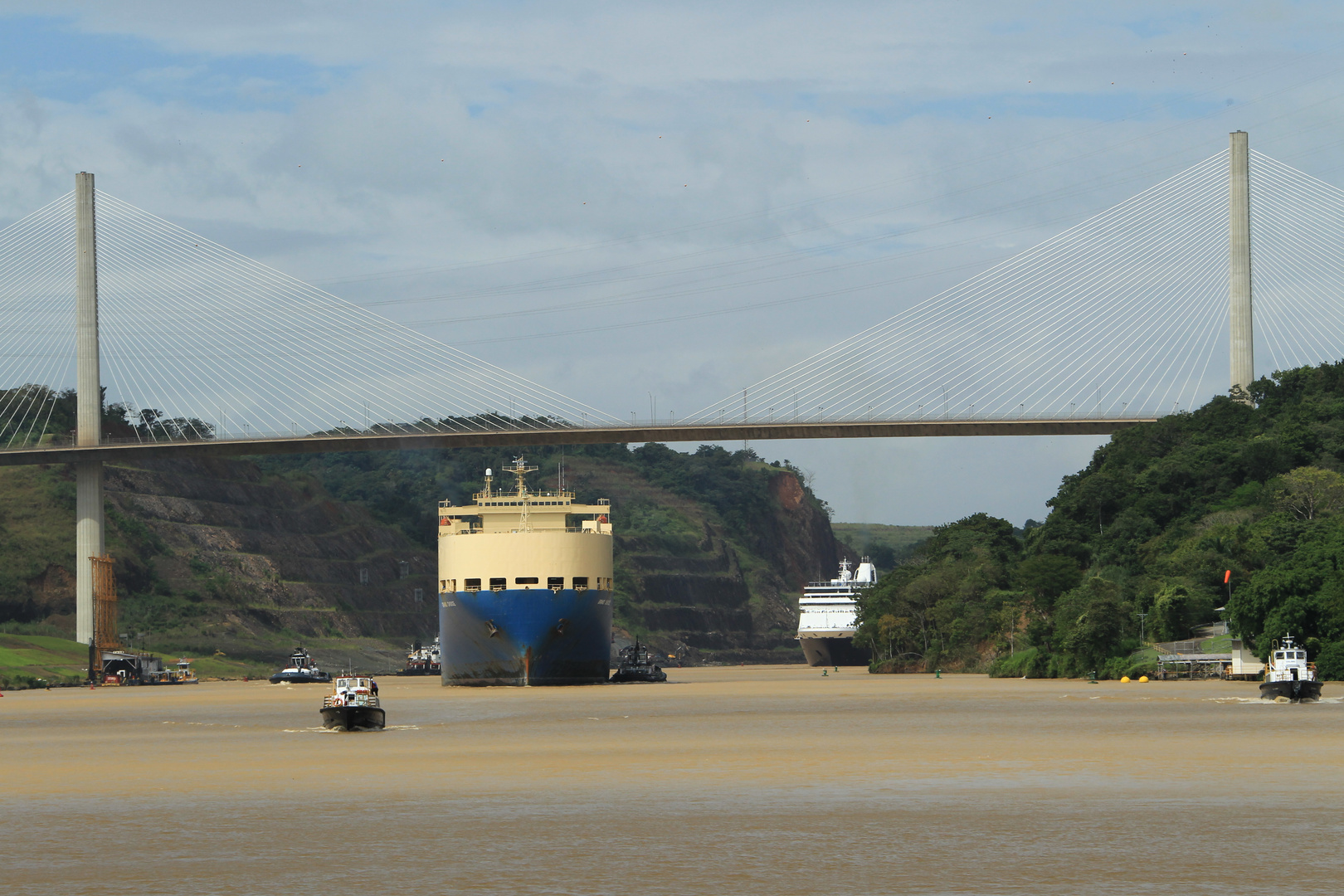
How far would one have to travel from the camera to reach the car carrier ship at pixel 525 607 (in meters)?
75.1

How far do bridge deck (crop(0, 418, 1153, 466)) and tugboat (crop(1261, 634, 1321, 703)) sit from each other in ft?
144

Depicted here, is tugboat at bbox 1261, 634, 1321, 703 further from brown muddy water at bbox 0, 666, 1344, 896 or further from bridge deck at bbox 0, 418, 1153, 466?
bridge deck at bbox 0, 418, 1153, 466

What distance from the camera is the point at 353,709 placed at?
43094mm

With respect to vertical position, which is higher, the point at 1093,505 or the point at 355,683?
the point at 1093,505

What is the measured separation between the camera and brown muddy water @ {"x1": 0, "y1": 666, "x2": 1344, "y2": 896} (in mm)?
18344

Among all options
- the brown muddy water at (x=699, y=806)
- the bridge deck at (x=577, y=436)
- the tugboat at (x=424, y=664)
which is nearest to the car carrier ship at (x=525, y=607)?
the bridge deck at (x=577, y=436)

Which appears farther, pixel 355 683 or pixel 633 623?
pixel 633 623

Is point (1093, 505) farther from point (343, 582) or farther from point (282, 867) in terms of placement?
point (343, 582)

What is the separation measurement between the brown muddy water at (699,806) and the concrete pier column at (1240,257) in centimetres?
4641

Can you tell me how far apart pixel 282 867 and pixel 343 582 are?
490ft

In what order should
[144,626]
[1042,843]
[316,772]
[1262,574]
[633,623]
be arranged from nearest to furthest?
[1042,843], [316,772], [1262,574], [144,626], [633,623]

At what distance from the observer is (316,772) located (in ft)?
101

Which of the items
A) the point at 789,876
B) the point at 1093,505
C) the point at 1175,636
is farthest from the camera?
the point at 1093,505

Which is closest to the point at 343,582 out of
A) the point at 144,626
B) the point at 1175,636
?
the point at 144,626
